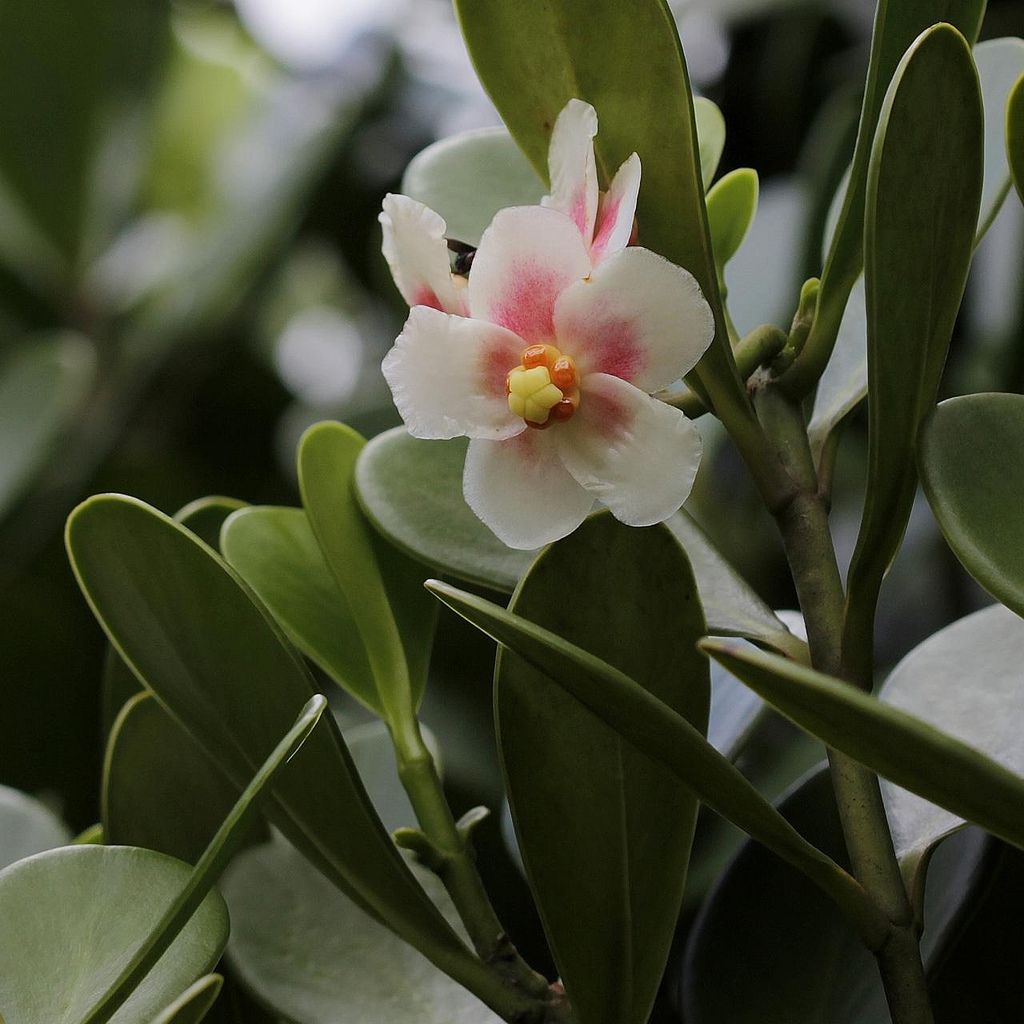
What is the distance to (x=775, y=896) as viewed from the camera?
20.7 inches

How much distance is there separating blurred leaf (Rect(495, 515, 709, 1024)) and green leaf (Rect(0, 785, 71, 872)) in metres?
0.27

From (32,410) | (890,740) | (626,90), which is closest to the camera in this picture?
(890,740)

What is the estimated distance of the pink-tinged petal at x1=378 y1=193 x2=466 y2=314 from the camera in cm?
46

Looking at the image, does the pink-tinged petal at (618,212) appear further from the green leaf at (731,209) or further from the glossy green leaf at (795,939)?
the glossy green leaf at (795,939)

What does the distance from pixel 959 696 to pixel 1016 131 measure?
0.22 m

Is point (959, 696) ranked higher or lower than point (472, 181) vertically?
lower

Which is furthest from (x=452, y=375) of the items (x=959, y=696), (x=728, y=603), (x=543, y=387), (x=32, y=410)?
(x=32, y=410)

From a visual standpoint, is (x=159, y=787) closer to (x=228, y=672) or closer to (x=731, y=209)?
(x=228, y=672)

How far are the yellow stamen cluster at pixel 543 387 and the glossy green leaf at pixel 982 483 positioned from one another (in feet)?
0.40

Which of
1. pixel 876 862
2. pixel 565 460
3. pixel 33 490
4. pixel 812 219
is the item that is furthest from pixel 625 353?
pixel 33 490

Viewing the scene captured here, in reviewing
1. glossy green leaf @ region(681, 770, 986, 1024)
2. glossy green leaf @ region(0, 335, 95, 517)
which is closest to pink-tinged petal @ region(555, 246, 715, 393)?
glossy green leaf @ region(681, 770, 986, 1024)

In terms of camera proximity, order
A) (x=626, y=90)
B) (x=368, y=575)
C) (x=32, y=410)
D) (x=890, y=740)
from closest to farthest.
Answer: (x=890, y=740)
(x=626, y=90)
(x=368, y=575)
(x=32, y=410)

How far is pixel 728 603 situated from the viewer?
48 cm

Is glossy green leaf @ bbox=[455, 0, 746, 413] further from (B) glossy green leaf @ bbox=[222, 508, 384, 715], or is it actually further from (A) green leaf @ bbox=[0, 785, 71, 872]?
(A) green leaf @ bbox=[0, 785, 71, 872]
